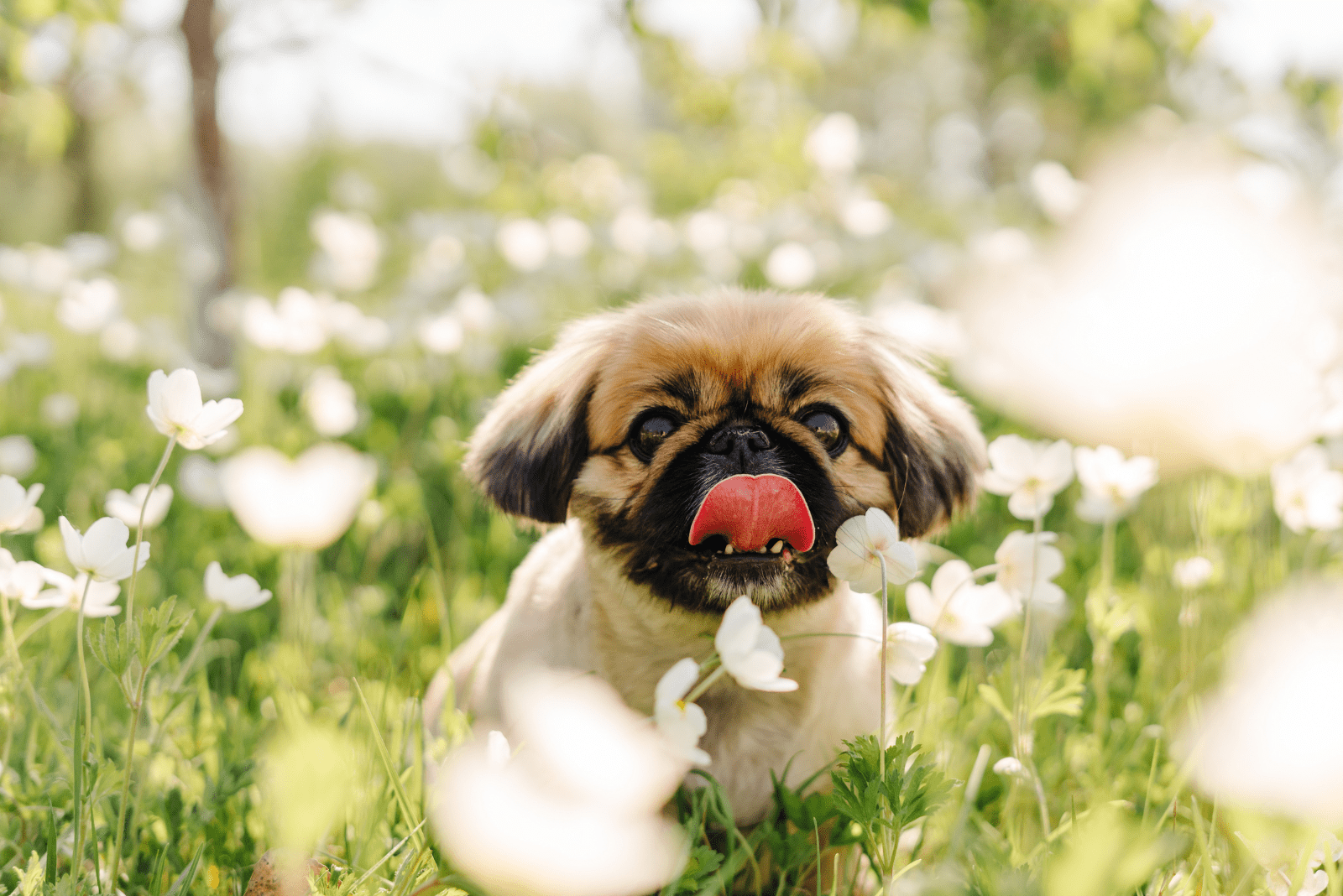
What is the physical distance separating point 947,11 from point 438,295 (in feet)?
11.9

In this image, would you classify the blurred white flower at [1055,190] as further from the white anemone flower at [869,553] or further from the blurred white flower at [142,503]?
the blurred white flower at [142,503]

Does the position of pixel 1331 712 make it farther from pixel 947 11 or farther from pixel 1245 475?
pixel 947 11

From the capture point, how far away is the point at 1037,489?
1759mm

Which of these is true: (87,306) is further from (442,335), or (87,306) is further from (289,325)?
(442,335)

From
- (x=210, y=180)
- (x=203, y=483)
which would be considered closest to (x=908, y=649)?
(x=203, y=483)

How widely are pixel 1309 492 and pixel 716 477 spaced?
1423 millimetres

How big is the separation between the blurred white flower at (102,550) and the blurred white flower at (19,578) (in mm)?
122

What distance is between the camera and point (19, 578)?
1.48 meters

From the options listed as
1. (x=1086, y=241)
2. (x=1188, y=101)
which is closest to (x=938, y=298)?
(x=1086, y=241)

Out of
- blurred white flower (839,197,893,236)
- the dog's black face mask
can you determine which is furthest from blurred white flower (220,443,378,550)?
blurred white flower (839,197,893,236)

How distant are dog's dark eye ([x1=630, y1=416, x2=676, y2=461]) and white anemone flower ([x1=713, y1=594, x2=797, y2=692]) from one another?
80 centimetres

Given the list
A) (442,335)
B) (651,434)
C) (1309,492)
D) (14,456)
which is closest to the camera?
(651,434)

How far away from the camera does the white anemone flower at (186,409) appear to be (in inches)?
55.6

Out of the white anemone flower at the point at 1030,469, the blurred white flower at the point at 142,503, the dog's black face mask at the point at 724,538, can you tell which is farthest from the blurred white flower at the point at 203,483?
the white anemone flower at the point at 1030,469
